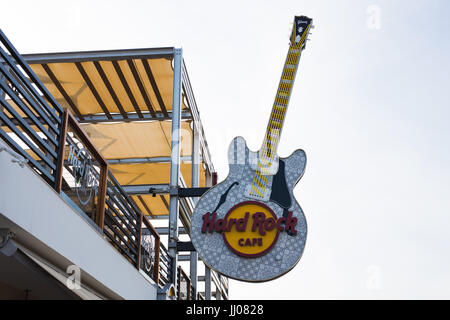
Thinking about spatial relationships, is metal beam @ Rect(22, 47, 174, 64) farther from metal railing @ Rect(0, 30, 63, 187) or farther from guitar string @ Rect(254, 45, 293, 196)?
metal railing @ Rect(0, 30, 63, 187)

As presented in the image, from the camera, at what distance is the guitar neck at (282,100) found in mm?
8992

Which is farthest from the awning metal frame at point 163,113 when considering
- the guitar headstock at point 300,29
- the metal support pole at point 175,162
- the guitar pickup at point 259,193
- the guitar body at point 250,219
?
the guitar headstock at point 300,29

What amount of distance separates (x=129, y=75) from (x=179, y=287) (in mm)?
3989

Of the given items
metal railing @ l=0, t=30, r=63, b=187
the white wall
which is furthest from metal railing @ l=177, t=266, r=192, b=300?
metal railing @ l=0, t=30, r=63, b=187

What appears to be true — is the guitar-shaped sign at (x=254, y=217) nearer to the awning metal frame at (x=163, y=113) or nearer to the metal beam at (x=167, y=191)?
the metal beam at (x=167, y=191)

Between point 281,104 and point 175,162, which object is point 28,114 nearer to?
point 281,104

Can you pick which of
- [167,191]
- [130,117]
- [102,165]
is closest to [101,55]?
[130,117]

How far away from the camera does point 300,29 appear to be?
10.6m

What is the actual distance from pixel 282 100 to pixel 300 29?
1781 mm

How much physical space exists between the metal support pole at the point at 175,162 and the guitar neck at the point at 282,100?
176 cm

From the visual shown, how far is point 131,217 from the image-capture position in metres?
7.46

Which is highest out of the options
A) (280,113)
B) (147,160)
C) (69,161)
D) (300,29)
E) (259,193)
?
(300,29)

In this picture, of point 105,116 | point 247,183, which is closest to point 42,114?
point 247,183
